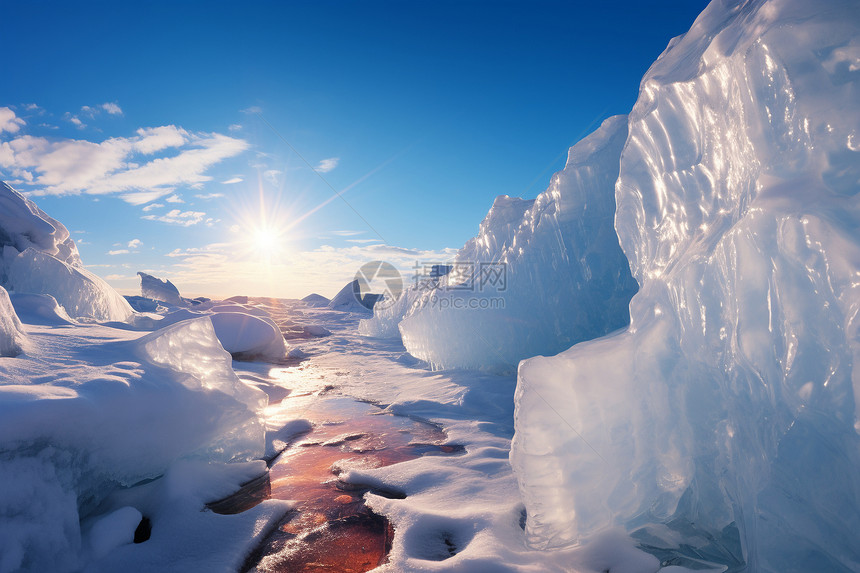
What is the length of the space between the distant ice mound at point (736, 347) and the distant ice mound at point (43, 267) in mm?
7588

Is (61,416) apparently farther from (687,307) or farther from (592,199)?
(592,199)

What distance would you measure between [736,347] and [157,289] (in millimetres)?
22895

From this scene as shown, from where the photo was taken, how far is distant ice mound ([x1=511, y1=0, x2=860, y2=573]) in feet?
4.37

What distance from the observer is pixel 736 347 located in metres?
1.59

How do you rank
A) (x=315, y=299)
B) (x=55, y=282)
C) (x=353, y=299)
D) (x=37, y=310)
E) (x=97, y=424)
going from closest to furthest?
(x=97, y=424)
(x=37, y=310)
(x=55, y=282)
(x=353, y=299)
(x=315, y=299)

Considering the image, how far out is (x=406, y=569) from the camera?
1665 mm

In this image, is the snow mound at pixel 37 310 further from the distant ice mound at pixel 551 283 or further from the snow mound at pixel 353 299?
the snow mound at pixel 353 299

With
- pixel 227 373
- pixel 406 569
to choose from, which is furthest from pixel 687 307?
pixel 227 373

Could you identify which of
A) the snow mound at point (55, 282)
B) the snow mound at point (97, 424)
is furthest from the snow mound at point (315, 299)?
the snow mound at point (97, 424)

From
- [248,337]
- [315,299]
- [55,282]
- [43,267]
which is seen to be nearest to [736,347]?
[248,337]

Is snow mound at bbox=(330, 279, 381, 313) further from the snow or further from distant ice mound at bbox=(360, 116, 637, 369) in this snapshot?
distant ice mound at bbox=(360, 116, 637, 369)

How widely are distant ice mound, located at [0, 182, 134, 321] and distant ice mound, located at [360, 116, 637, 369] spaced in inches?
222

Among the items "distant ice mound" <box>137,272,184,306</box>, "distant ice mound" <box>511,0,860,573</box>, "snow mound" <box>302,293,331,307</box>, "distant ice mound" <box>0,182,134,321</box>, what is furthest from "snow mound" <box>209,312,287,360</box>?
"snow mound" <box>302,293,331,307</box>

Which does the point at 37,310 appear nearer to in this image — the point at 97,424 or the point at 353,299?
the point at 97,424
